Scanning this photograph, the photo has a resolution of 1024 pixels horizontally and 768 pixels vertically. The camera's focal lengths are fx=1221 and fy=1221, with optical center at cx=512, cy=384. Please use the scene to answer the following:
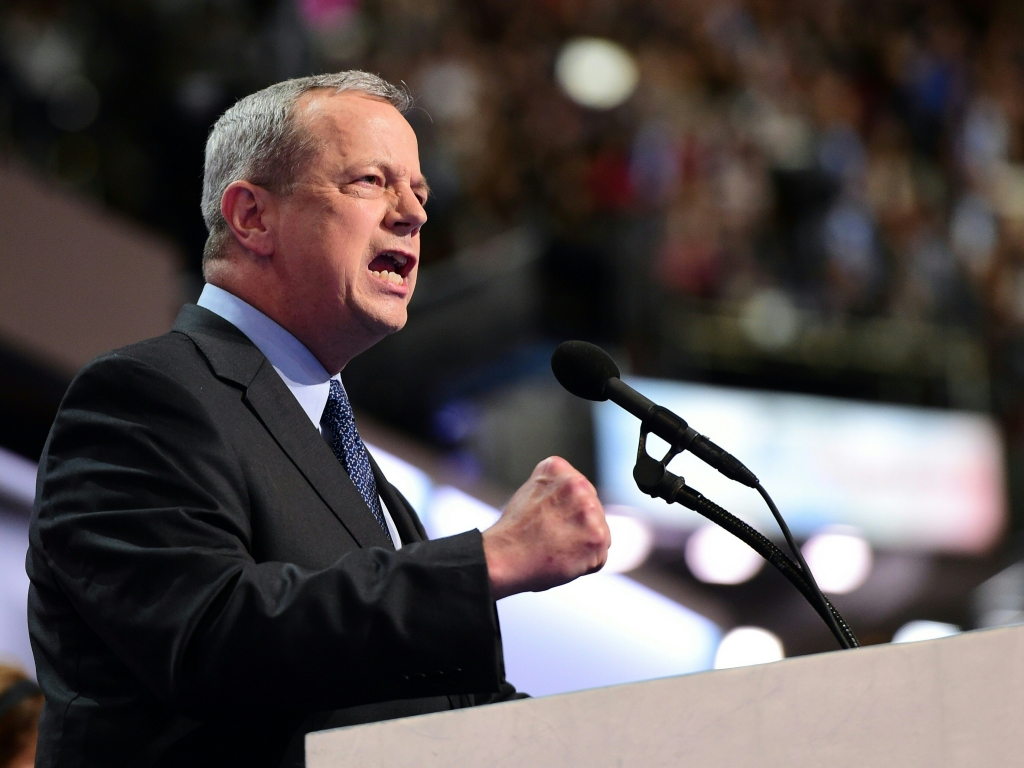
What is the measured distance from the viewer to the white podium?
0.84m

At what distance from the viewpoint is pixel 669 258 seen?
573cm

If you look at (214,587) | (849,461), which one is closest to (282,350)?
(214,587)

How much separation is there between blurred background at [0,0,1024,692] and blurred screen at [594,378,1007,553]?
1cm

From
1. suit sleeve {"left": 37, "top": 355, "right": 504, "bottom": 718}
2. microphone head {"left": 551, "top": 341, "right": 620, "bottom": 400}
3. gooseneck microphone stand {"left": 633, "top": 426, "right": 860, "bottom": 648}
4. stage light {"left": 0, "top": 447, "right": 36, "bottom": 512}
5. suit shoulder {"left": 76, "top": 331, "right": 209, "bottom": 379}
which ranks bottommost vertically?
suit sleeve {"left": 37, "top": 355, "right": 504, "bottom": 718}

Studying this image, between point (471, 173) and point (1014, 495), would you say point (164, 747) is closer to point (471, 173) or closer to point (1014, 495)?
point (471, 173)

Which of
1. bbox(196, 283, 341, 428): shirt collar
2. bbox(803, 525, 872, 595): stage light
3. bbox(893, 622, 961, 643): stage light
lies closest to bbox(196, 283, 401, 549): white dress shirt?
bbox(196, 283, 341, 428): shirt collar

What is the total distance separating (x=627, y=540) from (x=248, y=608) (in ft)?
15.3

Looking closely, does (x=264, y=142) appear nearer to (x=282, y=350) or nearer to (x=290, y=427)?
(x=282, y=350)

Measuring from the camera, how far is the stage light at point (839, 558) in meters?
5.98

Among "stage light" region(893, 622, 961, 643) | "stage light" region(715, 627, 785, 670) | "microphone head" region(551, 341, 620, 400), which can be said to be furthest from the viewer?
"stage light" region(893, 622, 961, 643)

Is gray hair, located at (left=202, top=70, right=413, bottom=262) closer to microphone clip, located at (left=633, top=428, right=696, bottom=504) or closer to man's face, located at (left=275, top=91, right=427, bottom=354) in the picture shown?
man's face, located at (left=275, top=91, right=427, bottom=354)

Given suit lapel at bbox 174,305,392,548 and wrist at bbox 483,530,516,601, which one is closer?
wrist at bbox 483,530,516,601

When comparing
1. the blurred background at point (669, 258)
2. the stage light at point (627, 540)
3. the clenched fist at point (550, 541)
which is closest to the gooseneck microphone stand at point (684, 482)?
the clenched fist at point (550, 541)

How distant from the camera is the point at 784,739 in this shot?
88 centimetres
